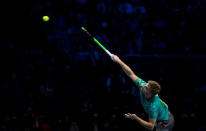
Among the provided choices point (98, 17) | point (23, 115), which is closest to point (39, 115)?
point (23, 115)

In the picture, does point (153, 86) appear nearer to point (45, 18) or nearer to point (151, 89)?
point (151, 89)

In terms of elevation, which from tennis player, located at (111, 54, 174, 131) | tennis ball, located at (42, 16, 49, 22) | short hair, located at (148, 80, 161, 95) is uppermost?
tennis ball, located at (42, 16, 49, 22)

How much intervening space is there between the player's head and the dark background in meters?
2.93

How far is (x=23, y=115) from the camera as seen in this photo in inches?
346

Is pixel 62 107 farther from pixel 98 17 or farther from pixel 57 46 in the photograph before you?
pixel 98 17

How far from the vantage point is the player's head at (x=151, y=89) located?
17.3 feet

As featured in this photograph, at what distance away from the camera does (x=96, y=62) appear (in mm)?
9172

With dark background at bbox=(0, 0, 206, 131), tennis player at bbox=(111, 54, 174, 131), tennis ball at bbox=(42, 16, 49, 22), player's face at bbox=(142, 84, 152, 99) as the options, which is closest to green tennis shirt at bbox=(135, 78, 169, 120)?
tennis player at bbox=(111, 54, 174, 131)

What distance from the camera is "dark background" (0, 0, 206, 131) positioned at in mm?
8719

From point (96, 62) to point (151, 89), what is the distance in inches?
157

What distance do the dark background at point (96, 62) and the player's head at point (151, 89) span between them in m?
2.93

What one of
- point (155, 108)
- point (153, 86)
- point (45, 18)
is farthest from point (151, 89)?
point (45, 18)

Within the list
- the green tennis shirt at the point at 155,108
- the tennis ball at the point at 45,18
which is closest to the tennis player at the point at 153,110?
the green tennis shirt at the point at 155,108

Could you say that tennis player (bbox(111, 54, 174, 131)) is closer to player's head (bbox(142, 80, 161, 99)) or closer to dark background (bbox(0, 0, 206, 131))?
player's head (bbox(142, 80, 161, 99))
